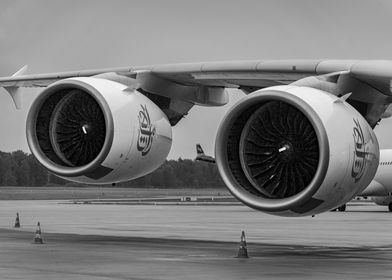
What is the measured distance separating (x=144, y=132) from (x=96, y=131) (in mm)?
1019

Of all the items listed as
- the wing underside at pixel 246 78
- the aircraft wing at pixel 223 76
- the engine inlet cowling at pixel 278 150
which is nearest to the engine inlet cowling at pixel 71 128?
the wing underside at pixel 246 78

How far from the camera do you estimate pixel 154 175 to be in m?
158

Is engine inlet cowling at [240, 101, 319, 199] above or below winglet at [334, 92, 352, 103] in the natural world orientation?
below

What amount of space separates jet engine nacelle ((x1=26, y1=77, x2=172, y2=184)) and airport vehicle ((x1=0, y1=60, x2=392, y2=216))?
0.07 ft

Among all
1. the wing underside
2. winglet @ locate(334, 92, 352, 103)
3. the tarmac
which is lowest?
the tarmac

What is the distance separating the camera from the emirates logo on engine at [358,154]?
16.3 metres

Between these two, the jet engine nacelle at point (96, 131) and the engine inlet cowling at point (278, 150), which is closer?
the engine inlet cowling at point (278, 150)

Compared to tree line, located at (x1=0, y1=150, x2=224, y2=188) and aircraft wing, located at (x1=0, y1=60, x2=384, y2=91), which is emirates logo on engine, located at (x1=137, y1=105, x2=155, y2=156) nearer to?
aircraft wing, located at (x1=0, y1=60, x2=384, y2=91)

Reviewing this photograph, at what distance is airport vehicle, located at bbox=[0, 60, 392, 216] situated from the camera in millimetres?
16453

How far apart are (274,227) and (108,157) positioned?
56.9ft

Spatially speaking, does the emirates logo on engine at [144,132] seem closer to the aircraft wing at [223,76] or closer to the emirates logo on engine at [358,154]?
the aircraft wing at [223,76]

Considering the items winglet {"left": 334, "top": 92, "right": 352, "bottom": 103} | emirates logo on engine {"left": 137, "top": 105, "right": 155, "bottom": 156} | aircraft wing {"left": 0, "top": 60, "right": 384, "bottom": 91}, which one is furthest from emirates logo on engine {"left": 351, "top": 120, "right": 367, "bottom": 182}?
emirates logo on engine {"left": 137, "top": 105, "right": 155, "bottom": 156}

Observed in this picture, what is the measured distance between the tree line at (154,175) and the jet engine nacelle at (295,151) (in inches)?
4424

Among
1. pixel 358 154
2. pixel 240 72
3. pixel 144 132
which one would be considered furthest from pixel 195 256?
pixel 358 154
